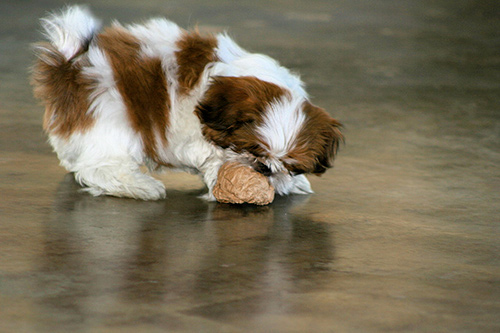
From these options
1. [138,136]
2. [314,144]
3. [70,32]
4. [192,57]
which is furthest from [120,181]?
[314,144]

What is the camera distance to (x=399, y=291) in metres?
2.95

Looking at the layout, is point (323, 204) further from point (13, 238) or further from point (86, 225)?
point (13, 238)

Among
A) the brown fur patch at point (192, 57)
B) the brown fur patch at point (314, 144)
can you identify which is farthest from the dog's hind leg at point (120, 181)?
the brown fur patch at point (314, 144)

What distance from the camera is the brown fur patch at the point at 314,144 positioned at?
3.72 meters

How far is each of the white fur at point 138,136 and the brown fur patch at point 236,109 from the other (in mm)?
98

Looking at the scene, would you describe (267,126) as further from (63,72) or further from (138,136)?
(63,72)

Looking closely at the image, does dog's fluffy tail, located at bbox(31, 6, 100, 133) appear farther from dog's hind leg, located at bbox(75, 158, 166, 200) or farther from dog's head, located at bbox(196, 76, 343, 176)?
dog's head, located at bbox(196, 76, 343, 176)

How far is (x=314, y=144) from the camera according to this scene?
12.3 ft

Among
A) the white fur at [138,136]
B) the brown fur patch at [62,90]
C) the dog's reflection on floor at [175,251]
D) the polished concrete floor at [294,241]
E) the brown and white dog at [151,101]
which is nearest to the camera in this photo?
the polished concrete floor at [294,241]

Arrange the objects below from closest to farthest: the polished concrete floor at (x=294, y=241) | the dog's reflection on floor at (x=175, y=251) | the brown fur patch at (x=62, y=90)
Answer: the polished concrete floor at (x=294, y=241)
the dog's reflection on floor at (x=175, y=251)
the brown fur patch at (x=62, y=90)

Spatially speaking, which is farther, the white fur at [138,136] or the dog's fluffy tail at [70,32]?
the dog's fluffy tail at [70,32]

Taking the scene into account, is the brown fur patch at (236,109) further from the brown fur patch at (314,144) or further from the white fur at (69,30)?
the white fur at (69,30)

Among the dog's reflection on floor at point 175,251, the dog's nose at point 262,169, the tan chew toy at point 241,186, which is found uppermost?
the dog's nose at point 262,169

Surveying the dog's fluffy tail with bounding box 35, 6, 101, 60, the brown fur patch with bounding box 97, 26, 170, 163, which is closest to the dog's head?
the brown fur patch with bounding box 97, 26, 170, 163
